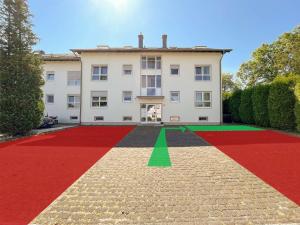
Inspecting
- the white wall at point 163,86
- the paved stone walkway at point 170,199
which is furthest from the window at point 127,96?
the paved stone walkway at point 170,199

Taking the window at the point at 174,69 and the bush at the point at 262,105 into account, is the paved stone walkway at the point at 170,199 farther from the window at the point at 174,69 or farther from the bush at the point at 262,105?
the window at the point at 174,69

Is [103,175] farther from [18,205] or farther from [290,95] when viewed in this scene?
[290,95]

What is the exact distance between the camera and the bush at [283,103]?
1453 centimetres

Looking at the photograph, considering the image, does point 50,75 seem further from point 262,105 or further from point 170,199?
point 170,199

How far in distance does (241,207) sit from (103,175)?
324cm

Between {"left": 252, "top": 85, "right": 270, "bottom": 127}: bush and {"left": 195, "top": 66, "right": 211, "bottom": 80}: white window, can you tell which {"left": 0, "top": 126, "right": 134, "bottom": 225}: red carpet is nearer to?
{"left": 252, "top": 85, "right": 270, "bottom": 127}: bush

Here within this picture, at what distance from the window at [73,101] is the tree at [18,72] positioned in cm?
1079

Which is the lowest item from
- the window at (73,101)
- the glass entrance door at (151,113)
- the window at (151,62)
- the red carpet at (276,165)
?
the red carpet at (276,165)

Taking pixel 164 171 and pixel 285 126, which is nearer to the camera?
pixel 164 171

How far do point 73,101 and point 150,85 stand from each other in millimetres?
9692

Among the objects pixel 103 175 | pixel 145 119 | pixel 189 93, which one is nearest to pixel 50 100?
pixel 145 119

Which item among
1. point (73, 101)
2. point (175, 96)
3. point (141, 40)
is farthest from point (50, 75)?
point (175, 96)

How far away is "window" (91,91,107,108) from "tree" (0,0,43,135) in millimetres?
9384

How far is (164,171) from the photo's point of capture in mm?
5523
